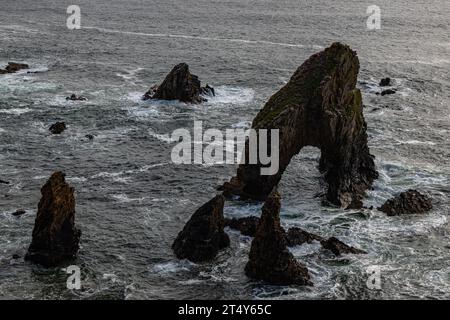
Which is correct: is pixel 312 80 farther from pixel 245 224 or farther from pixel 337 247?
pixel 337 247

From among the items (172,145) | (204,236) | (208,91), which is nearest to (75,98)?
(208,91)

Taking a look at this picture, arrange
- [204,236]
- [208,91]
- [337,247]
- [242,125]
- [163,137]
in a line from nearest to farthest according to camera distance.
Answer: [204,236]
[337,247]
[163,137]
[242,125]
[208,91]

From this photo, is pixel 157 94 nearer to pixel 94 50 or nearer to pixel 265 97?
pixel 265 97

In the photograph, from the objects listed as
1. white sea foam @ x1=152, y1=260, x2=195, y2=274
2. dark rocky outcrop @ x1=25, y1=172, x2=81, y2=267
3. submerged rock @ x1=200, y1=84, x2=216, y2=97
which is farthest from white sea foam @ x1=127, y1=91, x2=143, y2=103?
white sea foam @ x1=152, y1=260, x2=195, y2=274

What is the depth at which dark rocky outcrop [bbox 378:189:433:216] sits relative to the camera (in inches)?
2461

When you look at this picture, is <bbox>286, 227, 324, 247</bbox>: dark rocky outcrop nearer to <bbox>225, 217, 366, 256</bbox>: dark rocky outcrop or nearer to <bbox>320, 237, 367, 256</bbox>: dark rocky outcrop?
<bbox>225, 217, 366, 256</bbox>: dark rocky outcrop

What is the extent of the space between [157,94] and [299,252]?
1882 inches

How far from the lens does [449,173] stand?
72.2m

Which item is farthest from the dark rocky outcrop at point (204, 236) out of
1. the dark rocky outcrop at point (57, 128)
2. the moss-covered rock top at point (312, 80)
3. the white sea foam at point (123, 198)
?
the dark rocky outcrop at point (57, 128)

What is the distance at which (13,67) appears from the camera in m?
110

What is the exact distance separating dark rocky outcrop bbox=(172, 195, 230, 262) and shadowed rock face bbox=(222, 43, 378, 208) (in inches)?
390

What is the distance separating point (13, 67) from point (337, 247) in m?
73.8

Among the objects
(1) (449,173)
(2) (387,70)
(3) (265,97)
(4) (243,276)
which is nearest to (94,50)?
(3) (265,97)
